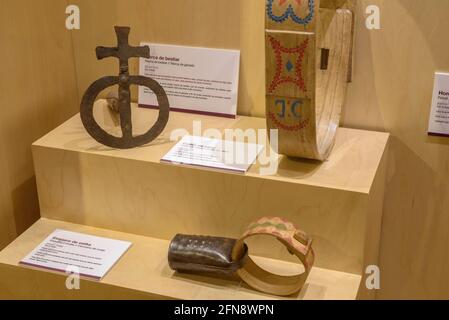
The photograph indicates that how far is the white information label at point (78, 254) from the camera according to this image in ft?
4.67

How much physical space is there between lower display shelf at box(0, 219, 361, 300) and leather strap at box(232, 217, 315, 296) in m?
0.02

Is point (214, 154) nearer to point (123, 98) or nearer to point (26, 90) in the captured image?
point (123, 98)

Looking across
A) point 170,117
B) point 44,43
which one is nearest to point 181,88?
point 170,117

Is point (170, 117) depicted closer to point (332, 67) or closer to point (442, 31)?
point (332, 67)

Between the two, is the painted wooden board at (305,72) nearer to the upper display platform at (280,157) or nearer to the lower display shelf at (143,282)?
the upper display platform at (280,157)

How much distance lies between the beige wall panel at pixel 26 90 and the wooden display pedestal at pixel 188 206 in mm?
91

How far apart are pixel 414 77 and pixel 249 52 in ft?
1.36

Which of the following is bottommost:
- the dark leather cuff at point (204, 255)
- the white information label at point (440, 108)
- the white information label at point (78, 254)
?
the white information label at point (78, 254)

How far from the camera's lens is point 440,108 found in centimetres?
152

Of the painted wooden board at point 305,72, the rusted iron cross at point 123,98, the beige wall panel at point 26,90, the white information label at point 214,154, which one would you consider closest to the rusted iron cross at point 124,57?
the rusted iron cross at point 123,98

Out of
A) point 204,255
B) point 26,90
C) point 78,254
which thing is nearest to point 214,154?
point 204,255

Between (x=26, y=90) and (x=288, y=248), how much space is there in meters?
0.82

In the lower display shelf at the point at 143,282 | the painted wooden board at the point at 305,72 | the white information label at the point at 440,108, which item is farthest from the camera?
the white information label at the point at 440,108

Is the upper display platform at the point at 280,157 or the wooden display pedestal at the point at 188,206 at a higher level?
the upper display platform at the point at 280,157
